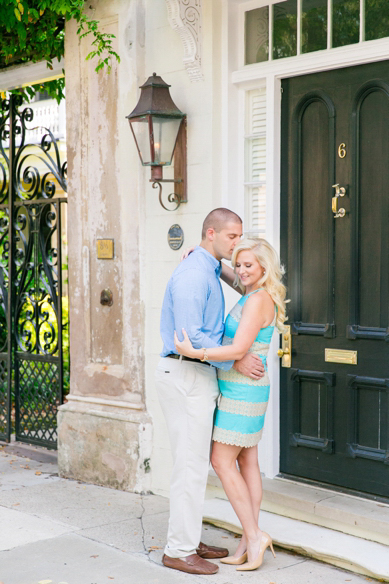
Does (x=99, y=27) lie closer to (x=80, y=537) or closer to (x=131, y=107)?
(x=131, y=107)

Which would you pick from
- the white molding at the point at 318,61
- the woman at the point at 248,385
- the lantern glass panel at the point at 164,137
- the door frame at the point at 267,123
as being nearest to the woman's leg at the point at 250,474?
the woman at the point at 248,385

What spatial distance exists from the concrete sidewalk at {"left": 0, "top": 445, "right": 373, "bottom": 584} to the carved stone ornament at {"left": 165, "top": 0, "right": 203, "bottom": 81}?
3.08 metres

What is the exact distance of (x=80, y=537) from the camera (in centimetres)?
479

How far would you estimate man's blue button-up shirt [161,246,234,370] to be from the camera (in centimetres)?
402

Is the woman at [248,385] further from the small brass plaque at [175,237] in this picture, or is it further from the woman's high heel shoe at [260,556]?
the small brass plaque at [175,237]

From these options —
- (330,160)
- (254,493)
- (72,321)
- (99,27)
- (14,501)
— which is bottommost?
(14,501)

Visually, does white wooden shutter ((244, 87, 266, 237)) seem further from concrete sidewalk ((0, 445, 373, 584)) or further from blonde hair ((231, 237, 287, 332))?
concrete sidewalk ((0, 445, 373, 584))

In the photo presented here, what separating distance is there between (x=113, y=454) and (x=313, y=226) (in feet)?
7.75

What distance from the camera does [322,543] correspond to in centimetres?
442

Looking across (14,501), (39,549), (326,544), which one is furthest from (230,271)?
(14,501)

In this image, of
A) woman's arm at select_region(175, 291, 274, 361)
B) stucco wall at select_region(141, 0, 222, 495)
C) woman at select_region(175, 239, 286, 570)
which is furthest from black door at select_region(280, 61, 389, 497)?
woman's arm at select_region(175, 291, 274, 361)

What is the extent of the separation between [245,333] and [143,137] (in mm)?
2045

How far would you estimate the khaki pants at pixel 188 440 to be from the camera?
13.6ft

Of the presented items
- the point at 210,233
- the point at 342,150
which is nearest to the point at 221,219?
the point at 210,233
